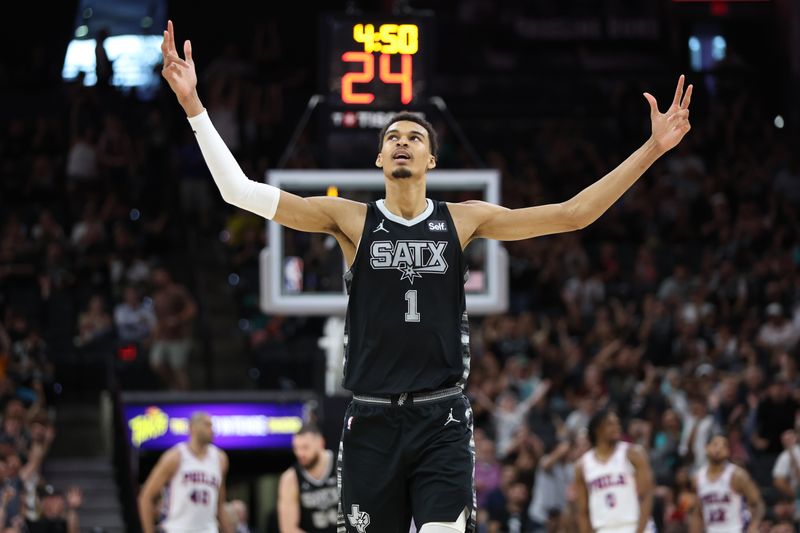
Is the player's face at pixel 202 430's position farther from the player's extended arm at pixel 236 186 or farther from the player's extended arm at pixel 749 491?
the player's extended arm at pixel 236 186

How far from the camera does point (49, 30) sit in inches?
976

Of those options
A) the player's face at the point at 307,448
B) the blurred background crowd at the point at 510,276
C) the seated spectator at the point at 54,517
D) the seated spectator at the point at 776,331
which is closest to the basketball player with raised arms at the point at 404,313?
the player's face at the point at 307,448

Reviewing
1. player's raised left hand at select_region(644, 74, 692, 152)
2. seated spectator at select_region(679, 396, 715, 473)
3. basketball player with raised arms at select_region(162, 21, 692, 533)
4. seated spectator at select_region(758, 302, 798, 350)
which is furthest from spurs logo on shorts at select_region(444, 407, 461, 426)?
seated spectator at select_region(758, 302, 798, 350)

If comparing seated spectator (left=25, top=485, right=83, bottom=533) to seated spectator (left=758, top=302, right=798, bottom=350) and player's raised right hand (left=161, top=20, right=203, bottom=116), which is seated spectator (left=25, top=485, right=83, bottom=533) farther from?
player's raised right hand (left=161, top=20, right=203, bottom=116)

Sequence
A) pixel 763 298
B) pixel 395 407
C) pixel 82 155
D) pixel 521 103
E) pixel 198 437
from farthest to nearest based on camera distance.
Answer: pixel 521 103 → pixel 82 155 → pixel 763 298 → pixel 198 437 → pixel 395 407

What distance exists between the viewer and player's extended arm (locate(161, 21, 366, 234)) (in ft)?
17.6

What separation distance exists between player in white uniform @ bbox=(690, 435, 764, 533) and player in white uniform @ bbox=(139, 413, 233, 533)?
4.27 metres

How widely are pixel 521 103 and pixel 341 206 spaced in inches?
758

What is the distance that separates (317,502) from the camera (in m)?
9.84

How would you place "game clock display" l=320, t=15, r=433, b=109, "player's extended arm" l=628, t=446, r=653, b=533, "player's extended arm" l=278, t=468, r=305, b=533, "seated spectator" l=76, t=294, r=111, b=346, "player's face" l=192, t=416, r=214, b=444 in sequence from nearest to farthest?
"player's extended arm" l=278, t=468, r=305, b=533, "player's extended arm" l=628, t=446, r=653, b=533, "player's face" l=192, t=416, r=214, b=444, "game clock display" l=320, t=15, r=433, b=109, "seated spectator" l=76, t=294, r=111, b=346

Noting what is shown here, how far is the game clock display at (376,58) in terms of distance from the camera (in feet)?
40.9

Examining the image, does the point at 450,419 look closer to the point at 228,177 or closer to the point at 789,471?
the point at 228,177

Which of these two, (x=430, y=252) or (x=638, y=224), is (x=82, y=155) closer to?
(x=638, y=224)

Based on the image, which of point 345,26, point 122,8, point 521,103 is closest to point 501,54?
point 521,103
